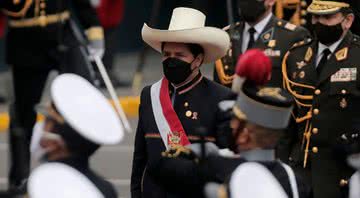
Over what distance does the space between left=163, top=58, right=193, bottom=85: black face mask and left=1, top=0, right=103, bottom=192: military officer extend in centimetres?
357

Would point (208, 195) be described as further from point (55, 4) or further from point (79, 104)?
point (55, 4)

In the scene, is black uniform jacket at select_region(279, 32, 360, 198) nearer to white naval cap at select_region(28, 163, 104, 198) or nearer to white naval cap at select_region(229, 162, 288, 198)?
white naval cap at select_region(229, 162, 288, 198)

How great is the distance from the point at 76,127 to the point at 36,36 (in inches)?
219

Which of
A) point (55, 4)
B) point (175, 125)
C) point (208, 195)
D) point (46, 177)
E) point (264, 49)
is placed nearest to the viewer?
point (46, 177)

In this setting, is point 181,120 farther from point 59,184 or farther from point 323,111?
point 59,184

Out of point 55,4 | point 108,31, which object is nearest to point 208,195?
point 55,4

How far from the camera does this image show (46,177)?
→ 5.52 m

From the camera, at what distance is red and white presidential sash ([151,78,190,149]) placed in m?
7.39

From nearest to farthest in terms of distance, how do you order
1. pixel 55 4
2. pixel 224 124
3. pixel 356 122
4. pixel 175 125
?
A: pixel 224 124, pixel 175 125, pixel 356 122, pixel 55 4

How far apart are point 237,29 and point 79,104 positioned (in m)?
3.97

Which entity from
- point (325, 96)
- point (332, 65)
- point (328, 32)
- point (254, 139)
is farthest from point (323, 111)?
point (254, 139)

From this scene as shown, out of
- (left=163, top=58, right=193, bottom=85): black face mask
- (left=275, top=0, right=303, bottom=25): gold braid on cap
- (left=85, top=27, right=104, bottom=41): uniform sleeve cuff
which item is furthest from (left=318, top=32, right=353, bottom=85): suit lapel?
(left=85, top=27, right=104, bottom=41): uniform sleeve cuff

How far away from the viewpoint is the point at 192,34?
293 inches

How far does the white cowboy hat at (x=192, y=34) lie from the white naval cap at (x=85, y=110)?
1577 millimetres
